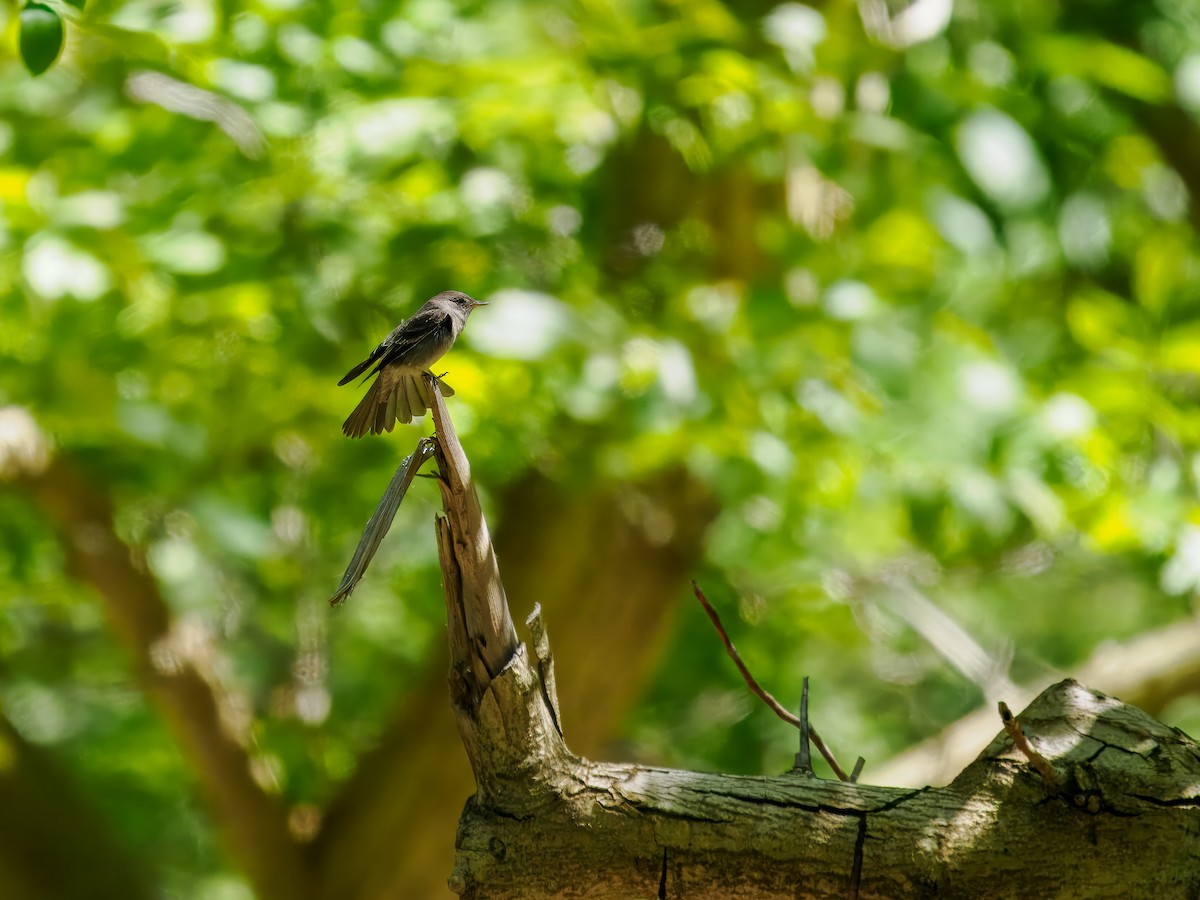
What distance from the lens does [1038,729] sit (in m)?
1.49

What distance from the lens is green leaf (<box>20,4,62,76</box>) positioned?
168 centimetres

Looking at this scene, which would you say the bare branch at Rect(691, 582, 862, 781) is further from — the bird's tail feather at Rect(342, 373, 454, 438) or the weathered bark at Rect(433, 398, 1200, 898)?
the bird's tail feather at Rect(342, 373, 454, 438)

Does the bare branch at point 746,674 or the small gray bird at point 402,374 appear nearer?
the small gray bird at point 402,374

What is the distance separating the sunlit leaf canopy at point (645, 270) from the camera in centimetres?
302

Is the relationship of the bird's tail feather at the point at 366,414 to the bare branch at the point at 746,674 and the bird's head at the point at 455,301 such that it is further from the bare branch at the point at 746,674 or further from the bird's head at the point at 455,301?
the bare branch at the point at 746,674

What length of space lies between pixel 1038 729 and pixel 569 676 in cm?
307

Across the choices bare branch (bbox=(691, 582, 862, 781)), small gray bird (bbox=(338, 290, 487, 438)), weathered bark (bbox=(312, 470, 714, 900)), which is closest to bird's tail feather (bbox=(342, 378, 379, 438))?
small gray bird (bbox=(338, 290, 487, 438))

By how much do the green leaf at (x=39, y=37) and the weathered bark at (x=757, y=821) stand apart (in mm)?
913

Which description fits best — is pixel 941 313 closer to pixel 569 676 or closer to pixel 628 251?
pixel 628 251

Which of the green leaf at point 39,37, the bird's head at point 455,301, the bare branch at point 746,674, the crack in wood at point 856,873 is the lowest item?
the crack in wood at point 856,873

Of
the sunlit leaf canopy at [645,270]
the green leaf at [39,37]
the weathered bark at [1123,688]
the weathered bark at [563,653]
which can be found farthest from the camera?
the weathered bark at [563,653]

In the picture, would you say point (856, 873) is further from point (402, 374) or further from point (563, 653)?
point (563, 653)

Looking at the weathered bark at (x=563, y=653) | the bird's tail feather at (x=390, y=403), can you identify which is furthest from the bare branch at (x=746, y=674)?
the weathered bark at (x=563, y=653)

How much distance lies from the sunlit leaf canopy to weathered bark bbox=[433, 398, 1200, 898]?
4.40ft
